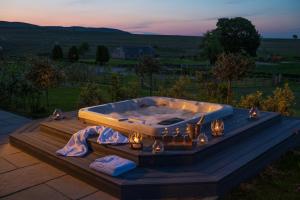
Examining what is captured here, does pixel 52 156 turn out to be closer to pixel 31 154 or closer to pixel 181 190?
pixel 31 154

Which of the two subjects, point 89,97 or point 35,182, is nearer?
point 35,182

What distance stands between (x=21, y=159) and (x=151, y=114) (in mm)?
3273

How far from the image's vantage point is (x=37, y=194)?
14.2ft

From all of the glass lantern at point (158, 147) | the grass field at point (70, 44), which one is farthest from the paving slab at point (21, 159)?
the grass field at point (70, 44)

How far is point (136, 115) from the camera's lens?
7.83 meters

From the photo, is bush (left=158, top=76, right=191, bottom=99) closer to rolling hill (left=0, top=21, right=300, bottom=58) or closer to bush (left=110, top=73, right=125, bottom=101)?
bush (left=110, top=73, right=125, bottom=101)

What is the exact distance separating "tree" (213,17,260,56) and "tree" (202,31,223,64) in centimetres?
102

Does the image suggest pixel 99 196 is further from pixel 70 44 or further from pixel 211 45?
pixel 70 44

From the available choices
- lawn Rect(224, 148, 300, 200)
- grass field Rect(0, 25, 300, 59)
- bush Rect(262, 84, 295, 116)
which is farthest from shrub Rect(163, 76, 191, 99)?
grass field Rect(0, 25, 300, 59)

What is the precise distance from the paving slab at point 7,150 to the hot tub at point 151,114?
1.41 meters

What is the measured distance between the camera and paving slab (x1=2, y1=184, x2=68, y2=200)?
4242 mm

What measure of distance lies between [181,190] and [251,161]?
1351 millimetres

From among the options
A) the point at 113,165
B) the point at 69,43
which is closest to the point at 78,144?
the point at 113,165

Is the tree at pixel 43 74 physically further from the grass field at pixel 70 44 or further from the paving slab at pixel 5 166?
the grass field at pixel 70 44
